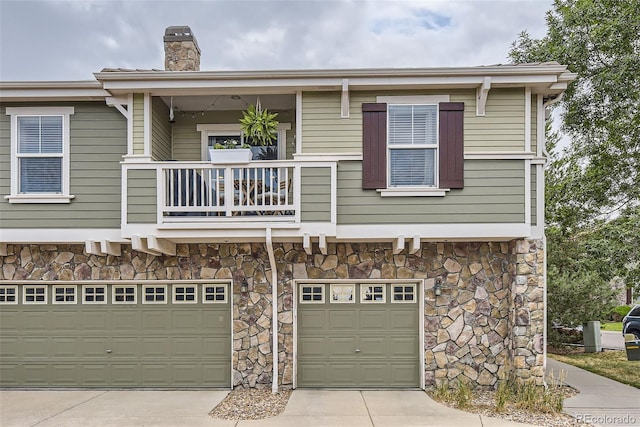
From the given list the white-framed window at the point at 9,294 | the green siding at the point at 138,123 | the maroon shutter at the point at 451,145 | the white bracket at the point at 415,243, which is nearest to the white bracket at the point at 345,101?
the maroon shutter at the point at 451,145

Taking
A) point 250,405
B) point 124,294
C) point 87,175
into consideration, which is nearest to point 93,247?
point 124,294

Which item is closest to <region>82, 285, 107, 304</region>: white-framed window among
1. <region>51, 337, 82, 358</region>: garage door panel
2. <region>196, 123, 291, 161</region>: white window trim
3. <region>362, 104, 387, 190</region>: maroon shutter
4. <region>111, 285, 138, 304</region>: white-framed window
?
<region>111, 285, 138, 304</region>: white-framed window

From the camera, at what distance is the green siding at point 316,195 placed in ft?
21.7

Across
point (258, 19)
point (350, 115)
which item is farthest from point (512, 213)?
point (258, 19)

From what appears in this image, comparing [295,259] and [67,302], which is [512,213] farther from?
[67,302]

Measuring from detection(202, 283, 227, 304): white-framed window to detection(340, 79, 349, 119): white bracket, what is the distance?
371 centimetres

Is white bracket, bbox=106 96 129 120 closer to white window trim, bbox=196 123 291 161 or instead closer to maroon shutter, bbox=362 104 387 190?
white window trim, bbox=196 123 291 161

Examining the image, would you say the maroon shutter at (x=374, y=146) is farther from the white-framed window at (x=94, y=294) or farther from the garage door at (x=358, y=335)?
the white-framed window at (x=94, y=294)

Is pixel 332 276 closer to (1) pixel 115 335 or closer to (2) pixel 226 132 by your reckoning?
(2) pixel 226 132

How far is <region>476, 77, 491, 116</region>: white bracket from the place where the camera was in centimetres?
671

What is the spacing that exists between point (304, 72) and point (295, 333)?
4509 millimetres

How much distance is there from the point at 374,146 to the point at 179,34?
4443 mm

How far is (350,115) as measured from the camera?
705 centimetres

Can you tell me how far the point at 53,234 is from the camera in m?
7.16
